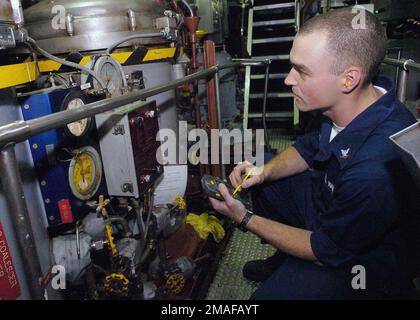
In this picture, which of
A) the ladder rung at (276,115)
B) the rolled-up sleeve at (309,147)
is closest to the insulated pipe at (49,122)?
the rolled-up sleeve at (309,147)

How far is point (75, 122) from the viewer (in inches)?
53.5

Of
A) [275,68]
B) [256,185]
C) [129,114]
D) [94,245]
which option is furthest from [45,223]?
[275,68]

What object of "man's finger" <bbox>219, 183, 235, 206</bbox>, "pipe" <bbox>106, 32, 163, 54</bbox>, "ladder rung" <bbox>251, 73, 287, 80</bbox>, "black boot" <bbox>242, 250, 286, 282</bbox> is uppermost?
"pipe" <bbox>106, 32, 163, 54</bbox>

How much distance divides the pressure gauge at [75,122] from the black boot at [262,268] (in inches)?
46.6

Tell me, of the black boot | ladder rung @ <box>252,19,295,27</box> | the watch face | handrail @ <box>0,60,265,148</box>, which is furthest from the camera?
ladder rung @ <box>252,19,295,27</box>

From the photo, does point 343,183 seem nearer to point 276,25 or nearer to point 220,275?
point 220,275

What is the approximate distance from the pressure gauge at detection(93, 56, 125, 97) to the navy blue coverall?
1005 millimetres

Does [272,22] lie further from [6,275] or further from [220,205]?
[6,275]

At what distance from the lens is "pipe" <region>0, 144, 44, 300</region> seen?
27.7 inches

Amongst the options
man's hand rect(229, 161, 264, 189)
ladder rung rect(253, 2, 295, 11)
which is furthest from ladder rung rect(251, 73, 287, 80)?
man's hand rect(229, 161, 264, 189)

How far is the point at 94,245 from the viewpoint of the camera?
1379mm

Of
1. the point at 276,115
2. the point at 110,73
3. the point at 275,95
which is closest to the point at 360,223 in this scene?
the point at 110,73

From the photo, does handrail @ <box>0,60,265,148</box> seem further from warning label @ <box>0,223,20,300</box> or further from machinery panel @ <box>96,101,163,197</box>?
warning label @ <box>0,223,20,300</box>

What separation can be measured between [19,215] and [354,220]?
984mm
